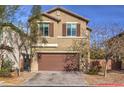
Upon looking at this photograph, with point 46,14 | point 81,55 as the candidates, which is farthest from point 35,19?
point 81,55

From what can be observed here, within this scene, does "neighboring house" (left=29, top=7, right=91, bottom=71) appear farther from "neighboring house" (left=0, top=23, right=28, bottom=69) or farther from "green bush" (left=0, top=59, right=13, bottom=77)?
"green bush" (left=0, top=59, right=13, bottom=77)

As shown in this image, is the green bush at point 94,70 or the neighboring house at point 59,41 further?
the neighboring house at point 59,41

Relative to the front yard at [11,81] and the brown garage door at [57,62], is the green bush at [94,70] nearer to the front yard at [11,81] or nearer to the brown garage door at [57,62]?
the brown garage door at [57,62]

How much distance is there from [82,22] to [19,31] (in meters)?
8.84

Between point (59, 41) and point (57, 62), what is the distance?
7.69 ft

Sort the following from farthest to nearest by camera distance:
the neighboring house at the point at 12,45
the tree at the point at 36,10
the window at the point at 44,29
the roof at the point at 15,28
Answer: the window at the point at 44,29, the tree at the point at 36,10, the neighboring house at the point at 12,45, the roof at the point at 15,28

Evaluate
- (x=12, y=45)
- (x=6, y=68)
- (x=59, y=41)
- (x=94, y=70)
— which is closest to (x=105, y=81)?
(x=94, y=70)

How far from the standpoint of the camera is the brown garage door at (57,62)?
44875 millimetres

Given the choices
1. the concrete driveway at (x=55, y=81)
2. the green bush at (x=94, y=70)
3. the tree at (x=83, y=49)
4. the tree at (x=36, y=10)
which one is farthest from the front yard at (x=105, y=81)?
the tree at (x=36, y=10)

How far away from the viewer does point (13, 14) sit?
35.1 metres

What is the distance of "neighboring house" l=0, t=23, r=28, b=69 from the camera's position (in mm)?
38844

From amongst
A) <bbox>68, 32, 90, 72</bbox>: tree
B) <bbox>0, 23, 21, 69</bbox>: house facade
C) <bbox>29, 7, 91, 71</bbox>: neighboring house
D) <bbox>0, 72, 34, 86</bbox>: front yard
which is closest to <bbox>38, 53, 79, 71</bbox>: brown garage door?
<bbox>29, 7, 91, 71</bbox>: neighboring house
